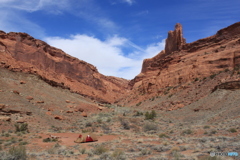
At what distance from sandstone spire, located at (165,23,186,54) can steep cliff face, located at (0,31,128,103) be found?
89.1 ft

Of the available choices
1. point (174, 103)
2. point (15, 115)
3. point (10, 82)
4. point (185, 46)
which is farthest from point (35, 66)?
point (185, 46)

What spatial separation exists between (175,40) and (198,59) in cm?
2053

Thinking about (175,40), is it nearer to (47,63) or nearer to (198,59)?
(198,59)

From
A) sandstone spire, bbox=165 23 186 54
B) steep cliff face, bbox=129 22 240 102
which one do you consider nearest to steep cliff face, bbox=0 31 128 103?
steep cliff face, bbox=129 22 240 102

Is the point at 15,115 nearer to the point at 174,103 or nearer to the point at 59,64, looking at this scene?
the point at 174,103

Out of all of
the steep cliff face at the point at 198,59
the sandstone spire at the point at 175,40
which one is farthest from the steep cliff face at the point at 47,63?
the sandstone spire at the point at 175,40

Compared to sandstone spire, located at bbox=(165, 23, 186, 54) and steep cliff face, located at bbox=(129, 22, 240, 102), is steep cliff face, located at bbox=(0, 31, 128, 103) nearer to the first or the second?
steep cliff face, located at bbox=(129, 22, 240, 102)

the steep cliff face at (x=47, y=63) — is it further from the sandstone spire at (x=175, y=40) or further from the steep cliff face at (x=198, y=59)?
the sandstone spire at (x=175, y=40)

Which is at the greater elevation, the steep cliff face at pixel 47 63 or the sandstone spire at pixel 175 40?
the sandstone spire at pixel 175 40

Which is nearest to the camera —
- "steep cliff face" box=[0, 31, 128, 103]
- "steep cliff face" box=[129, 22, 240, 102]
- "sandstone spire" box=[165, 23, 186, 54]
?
"steep cliff face" box=[0, 31, 128, 103]

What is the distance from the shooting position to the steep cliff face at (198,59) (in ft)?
136

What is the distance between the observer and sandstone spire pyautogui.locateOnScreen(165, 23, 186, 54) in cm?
6567

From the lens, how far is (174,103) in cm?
3669

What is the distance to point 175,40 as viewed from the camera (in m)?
67.2
